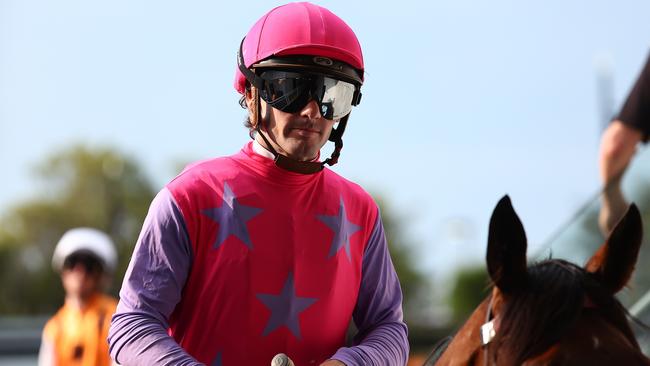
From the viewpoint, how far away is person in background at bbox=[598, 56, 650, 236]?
5.14m

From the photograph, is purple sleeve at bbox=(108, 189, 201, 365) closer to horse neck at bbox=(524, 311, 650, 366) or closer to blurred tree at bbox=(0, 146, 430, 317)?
horse neck at bbox=(524, 311, 650, 366)

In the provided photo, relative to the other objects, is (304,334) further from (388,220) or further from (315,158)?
(388,220)

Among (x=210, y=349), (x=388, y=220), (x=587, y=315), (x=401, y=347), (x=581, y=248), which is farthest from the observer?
(x=388, y=220)

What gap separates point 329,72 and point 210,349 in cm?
79

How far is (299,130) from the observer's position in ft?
9.53

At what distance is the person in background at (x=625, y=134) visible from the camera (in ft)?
16.9

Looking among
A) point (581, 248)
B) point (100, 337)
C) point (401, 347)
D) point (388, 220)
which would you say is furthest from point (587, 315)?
point (388, 220)

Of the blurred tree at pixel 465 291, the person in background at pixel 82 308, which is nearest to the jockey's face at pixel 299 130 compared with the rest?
the person in background at pixel 82 308

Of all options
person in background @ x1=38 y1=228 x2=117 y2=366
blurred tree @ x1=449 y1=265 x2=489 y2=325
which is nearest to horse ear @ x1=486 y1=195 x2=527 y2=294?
person in background @ x1=38 y1=228 x2=117 y2=366

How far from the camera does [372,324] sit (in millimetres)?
3107

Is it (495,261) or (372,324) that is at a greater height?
(495,261)

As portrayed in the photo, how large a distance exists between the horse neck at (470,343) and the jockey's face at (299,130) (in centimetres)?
61

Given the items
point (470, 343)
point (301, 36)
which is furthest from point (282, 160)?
point (470, 343)

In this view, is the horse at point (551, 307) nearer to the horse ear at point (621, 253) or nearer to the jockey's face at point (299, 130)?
the horse ear at point (621, 253)
